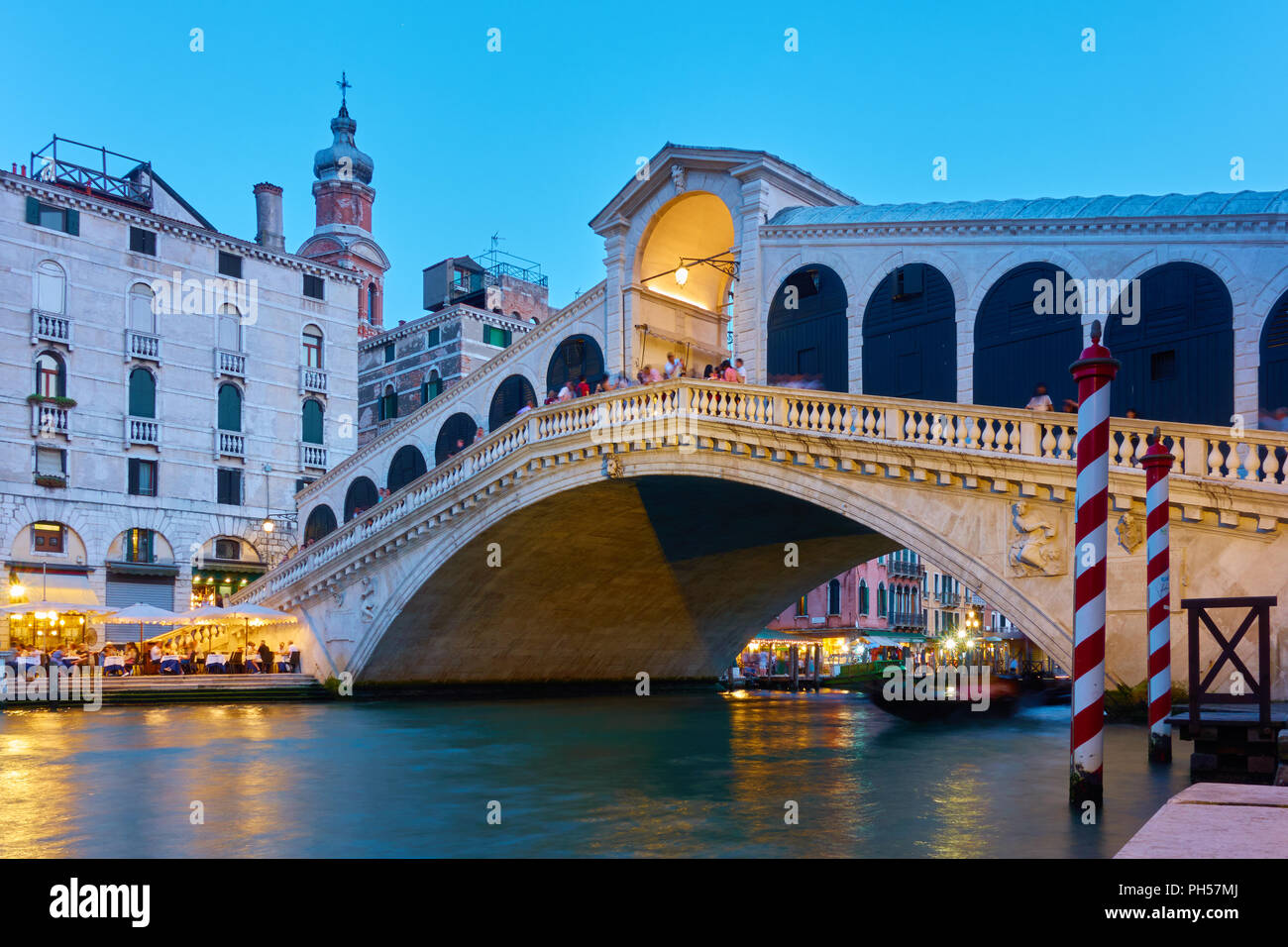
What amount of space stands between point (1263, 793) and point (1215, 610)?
8.16 m

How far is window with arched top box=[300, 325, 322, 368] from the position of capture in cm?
3791

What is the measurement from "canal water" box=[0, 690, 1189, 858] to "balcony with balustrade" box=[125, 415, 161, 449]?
1570 centimetres

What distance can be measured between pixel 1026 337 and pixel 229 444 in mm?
25105

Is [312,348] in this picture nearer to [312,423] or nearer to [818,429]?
[312,423]

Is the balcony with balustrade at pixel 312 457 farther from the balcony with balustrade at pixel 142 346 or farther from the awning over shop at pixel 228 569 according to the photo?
the balcony with balustrade at pixel 142 346

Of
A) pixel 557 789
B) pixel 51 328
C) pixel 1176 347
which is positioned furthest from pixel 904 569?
pixel 557 789

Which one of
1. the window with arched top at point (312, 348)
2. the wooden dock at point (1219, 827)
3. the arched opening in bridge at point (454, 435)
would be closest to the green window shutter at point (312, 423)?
the window with arched top at point (312, 348)

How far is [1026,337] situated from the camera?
61.8ft

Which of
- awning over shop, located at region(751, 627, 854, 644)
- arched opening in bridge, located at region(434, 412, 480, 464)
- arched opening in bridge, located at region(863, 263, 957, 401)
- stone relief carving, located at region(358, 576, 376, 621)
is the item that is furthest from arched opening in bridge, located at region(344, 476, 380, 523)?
arched opening in bridge, located at region(863, 263, 957, 401)

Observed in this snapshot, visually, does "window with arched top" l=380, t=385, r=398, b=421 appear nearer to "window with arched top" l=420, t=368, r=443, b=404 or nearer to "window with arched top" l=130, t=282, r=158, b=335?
"window with arched top" l=420, t=368, r=443, b=404

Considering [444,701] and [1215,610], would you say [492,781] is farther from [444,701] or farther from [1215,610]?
[444,701]

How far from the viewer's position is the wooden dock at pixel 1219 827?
486 cm
